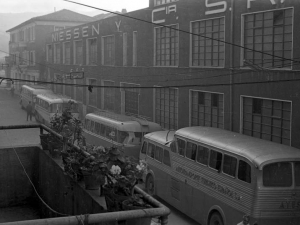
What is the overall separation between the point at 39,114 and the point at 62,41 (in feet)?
40.9

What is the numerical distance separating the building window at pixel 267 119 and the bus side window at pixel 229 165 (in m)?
5.71

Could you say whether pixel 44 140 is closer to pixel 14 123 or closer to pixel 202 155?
pixel 202 155

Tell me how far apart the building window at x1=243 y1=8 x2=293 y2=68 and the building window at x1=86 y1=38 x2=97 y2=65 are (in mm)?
19339

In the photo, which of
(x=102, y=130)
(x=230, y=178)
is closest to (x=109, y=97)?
(x=102, y=130)

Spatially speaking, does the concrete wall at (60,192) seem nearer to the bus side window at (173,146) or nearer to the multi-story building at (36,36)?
the bus side window at (173,146)

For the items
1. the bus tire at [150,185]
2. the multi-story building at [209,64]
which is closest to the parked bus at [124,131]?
the multi-story building at [209,64]

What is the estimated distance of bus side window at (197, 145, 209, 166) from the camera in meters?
12.1

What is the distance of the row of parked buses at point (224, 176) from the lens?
10.0 meters

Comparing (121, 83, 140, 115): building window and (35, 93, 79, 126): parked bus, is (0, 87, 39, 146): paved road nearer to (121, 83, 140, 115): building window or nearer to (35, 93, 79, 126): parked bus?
(35, 93, 79, 126): parked bus

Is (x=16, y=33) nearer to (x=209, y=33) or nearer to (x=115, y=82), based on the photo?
(x=115, y=82)

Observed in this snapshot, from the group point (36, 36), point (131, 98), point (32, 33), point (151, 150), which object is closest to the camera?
point (151, 150)

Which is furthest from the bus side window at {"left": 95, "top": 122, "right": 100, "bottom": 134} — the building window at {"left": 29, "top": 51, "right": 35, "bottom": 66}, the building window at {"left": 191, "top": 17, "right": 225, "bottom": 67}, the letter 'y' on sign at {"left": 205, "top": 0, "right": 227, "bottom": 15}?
the building window at {"left": 29, "top": 51, "right": 35, "bottom": 66}

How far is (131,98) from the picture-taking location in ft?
97.0

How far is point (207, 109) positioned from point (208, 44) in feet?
9.81
